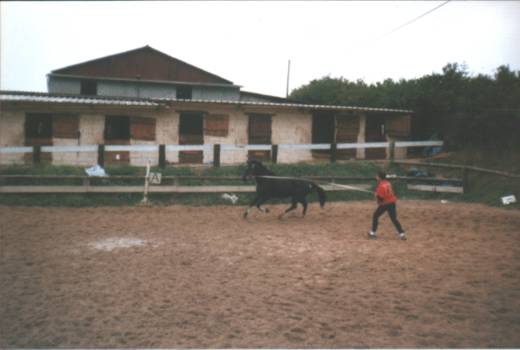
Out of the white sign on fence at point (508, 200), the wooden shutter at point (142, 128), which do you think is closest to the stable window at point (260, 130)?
the wooden shutter at point (142, 128)

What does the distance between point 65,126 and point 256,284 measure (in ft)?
50.3

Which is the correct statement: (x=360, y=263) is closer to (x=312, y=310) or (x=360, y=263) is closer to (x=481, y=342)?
(x=312, y=310)

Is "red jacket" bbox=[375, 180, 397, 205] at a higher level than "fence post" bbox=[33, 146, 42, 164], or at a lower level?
lower

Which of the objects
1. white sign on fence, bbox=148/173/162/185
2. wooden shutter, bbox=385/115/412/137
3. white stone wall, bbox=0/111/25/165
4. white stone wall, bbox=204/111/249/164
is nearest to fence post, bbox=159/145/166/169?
white sign on fence, bbox=148/173/162/185

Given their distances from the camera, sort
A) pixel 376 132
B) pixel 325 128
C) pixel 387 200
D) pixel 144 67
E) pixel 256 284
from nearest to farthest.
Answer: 1. pixel 256 284
2. pixel 387 200
3. pixel 325 128
4. pixel 376 132
5. pixel 144 67

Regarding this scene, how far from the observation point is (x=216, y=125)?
19.4 metres

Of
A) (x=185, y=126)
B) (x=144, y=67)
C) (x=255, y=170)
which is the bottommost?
(x=255, y=170)

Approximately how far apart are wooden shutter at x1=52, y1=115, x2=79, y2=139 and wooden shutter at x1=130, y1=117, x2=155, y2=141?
246 cm

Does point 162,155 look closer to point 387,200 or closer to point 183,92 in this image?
point 387,200

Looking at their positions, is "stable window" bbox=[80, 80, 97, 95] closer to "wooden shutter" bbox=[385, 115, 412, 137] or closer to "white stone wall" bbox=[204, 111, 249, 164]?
"white stone wall" bbox=[204, 111, 249, 164]

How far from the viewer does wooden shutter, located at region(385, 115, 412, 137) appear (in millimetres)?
22656

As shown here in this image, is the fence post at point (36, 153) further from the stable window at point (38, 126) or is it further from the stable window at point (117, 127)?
the stable window at point (117, 127)

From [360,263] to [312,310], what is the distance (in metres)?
2.22

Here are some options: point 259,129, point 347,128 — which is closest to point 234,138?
point 259,129
